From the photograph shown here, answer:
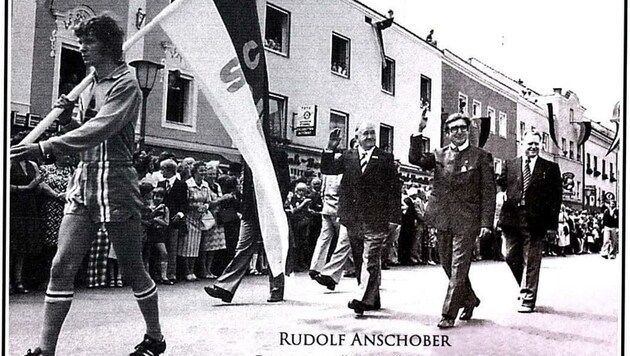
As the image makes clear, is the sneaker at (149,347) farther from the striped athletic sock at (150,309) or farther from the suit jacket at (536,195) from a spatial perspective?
the suit jacket at (536,195)

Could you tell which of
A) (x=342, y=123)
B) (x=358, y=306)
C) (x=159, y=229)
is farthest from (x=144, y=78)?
(x=358, y=306)

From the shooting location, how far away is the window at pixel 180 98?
3699 millimetres

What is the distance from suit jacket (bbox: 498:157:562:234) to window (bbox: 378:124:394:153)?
0.54 meters

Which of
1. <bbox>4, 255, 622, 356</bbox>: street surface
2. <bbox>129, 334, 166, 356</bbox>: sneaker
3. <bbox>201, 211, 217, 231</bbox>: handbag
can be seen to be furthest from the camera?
<bbox>201, 211, 217, 231</bbox>: handbag

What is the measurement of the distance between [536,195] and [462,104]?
558 mm

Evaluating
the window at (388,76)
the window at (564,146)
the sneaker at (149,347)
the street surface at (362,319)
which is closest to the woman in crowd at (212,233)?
the street surface at (362,319)

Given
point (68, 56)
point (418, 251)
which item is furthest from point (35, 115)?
point (418, 251)

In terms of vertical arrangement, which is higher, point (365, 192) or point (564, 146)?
point (564, 146)

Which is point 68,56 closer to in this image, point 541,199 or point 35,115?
point 35,115

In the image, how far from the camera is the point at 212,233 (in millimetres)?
3736

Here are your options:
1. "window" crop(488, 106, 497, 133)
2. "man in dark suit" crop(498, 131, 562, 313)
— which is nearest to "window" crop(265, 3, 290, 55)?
"window" crop(488, 106, 497, 133)

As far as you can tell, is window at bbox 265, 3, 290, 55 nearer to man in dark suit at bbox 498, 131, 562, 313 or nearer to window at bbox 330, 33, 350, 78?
window at bbox 330, 33, 350, 78

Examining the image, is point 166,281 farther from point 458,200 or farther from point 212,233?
point 458,200

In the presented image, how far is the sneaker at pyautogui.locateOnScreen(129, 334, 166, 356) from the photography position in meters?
3.63
